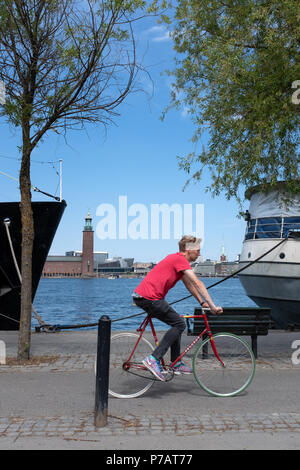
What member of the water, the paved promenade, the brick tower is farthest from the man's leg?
the brick tower

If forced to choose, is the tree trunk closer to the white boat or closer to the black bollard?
the black bollard

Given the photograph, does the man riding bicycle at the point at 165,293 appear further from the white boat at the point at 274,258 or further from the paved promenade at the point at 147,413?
the white boat at the point at 274,258

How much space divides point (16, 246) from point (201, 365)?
Result: 7.79m

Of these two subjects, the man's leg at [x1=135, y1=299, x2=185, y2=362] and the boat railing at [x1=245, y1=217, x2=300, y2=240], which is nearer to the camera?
the man's leg at [x1=135, y1=299, x2=185, y2=362]

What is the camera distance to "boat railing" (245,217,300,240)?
16172mm

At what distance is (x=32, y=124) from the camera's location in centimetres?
829

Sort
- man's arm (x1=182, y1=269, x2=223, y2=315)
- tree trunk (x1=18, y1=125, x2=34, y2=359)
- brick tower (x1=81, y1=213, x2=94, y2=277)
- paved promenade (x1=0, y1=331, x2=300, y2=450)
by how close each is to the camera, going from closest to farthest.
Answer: paved promenade (x1=0, y1=331, x2=300, y2=450) < man's arm (x1=182, y1=269, x2=223, y2=315) < tree trunk (x1=18, y1=125, x2=34, y2=359) < brick tower (x1=81, y1=213, x2=94, y2=277)

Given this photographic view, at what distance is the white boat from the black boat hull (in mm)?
5624

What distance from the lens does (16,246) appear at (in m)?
12.4

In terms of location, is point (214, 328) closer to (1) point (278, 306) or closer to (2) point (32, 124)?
(2) point (32, 124)

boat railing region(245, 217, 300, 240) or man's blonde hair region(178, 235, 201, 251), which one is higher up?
boat railing region(245, 217, 300, 240)
